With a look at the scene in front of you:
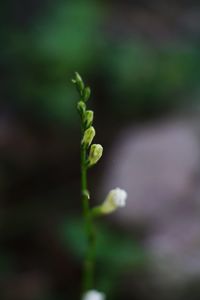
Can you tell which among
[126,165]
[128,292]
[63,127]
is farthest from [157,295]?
[63,127]

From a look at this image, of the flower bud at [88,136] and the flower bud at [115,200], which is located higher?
the flower bud at [88,136]

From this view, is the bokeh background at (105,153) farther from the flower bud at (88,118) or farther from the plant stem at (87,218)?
the flower bud at (88,118)

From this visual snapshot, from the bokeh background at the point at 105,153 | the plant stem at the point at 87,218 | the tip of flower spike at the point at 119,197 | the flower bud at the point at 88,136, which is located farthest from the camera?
the bokeh background at the point at 105,153

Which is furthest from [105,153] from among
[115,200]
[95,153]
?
[95,153]

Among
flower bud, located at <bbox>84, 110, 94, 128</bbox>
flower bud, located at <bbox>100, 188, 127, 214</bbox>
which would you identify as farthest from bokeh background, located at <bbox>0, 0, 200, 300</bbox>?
flower bud, located at <bbox>84, 110, 94, 128</bbox>

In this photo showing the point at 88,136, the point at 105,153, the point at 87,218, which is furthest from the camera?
the point at 105,153

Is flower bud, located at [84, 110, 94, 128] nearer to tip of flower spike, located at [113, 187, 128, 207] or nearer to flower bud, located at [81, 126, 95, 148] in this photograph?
flower bud, located at [81, 126, 95, 148]

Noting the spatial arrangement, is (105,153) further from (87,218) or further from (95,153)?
(95,153)

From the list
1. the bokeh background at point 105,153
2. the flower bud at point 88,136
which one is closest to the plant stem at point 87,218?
the flower bud at point 88,136
